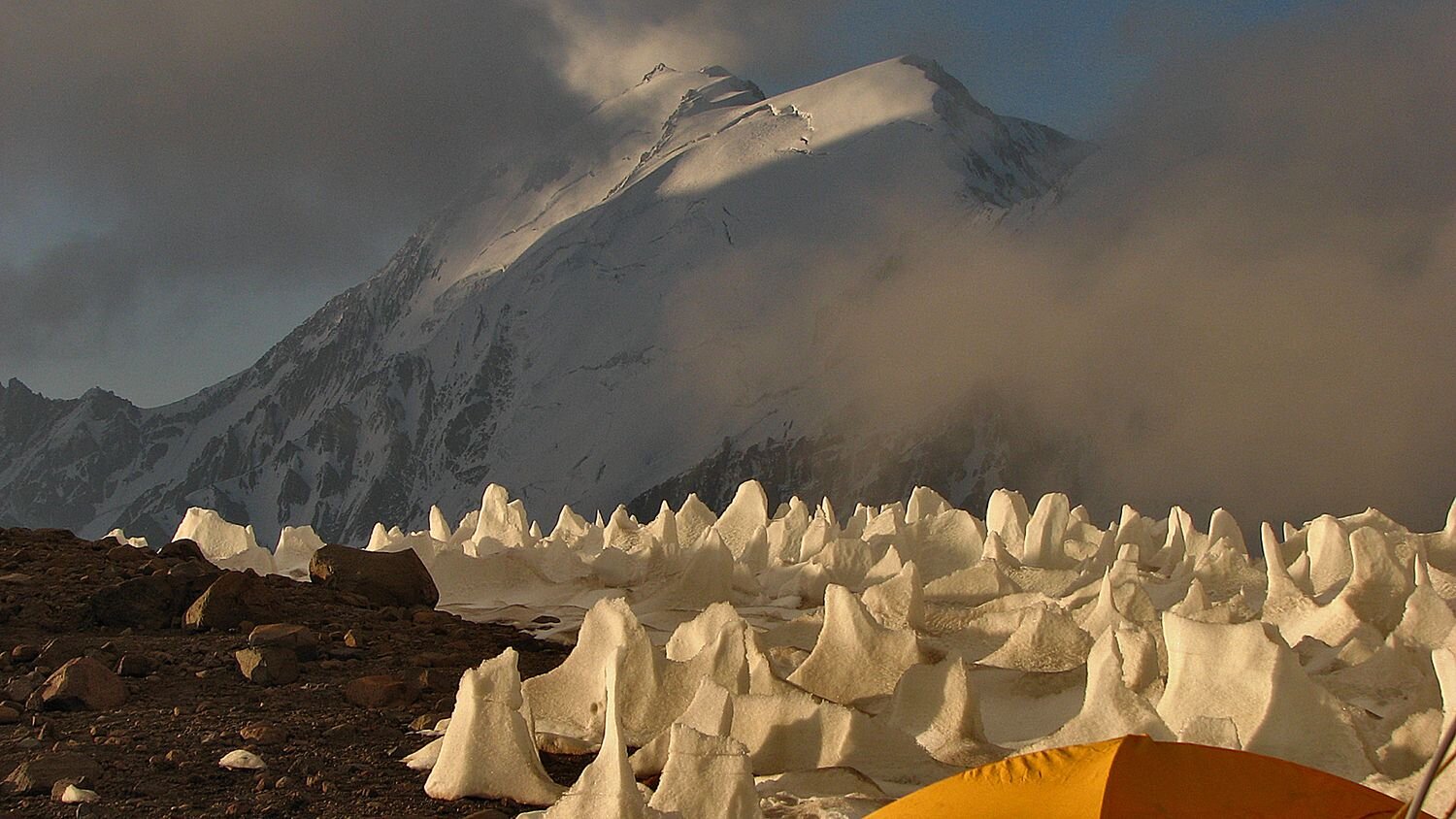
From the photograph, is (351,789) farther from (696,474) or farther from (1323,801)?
(696,474)

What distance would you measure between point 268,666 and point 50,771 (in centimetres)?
234

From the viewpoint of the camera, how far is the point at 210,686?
9.51 meters

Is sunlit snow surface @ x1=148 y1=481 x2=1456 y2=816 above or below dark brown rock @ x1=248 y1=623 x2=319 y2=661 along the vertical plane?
below

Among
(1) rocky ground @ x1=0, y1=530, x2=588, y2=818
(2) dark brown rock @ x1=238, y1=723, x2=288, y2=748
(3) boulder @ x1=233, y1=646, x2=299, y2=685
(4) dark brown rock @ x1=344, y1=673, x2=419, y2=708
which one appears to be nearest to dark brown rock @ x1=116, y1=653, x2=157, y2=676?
(1) rocky ground @ x1=0, y1=530, x2=588, y2=818

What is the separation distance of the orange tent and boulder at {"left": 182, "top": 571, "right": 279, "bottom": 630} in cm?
717

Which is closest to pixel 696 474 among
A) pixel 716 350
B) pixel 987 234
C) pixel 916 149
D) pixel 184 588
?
pixel 716 350

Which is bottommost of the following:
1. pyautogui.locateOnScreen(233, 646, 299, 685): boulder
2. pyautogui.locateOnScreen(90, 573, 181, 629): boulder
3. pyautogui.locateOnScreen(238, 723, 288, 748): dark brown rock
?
pyautogui.locateOnScreen(238, 723, 288, 748): dark brown rock

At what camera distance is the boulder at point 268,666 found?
973cm

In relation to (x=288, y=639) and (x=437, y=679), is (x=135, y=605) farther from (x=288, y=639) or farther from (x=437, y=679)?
(x=437, y=679)

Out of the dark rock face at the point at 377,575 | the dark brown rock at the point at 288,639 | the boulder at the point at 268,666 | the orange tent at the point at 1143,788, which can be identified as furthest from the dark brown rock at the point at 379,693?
the orange tent at the point at 1143,788

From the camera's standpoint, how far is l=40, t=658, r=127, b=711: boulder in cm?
881

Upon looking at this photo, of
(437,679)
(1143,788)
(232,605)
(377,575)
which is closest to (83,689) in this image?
(232,605)

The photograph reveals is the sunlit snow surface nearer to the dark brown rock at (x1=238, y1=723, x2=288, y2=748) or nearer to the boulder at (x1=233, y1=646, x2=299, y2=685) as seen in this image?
the dark brown rock at (x1=238, y1=723, x2=288, y2=748)

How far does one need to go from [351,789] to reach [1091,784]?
431 cm
